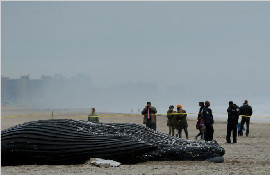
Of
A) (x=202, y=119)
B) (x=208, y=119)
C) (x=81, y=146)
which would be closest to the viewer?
(x=81, y=146)

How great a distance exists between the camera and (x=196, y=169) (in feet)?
36.7

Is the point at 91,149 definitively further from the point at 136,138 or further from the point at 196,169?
the point at 196,169

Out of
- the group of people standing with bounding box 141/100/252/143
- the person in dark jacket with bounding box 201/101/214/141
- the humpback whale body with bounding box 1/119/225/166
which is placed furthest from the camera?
the group of people standing with bounding box 141/100/252/143

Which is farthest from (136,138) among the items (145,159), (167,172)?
(167,172)

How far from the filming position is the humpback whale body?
1189cm

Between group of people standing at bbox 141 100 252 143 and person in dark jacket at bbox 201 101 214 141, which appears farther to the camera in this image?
group of people standing at bbox 141 100 252 143

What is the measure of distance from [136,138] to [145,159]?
0.60 m

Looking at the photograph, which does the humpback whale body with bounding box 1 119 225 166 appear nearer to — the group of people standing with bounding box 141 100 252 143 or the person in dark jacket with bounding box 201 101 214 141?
the person in dark jacket with bounding box 201 101 214 141

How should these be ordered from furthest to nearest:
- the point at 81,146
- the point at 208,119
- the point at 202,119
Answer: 1. the point at 202,119
2. the point at 208,119
3. the point at 81,146

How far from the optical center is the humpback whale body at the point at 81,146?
1189 cm

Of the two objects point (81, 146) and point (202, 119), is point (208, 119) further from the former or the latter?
point (81, 146)

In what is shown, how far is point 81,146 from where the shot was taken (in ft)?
39.4

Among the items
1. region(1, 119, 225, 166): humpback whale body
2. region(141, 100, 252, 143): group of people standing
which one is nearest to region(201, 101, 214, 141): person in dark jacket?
region(141, 100, 252, 143): group of people standing

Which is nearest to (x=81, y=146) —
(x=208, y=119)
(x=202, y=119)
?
(x=208, y=119)
